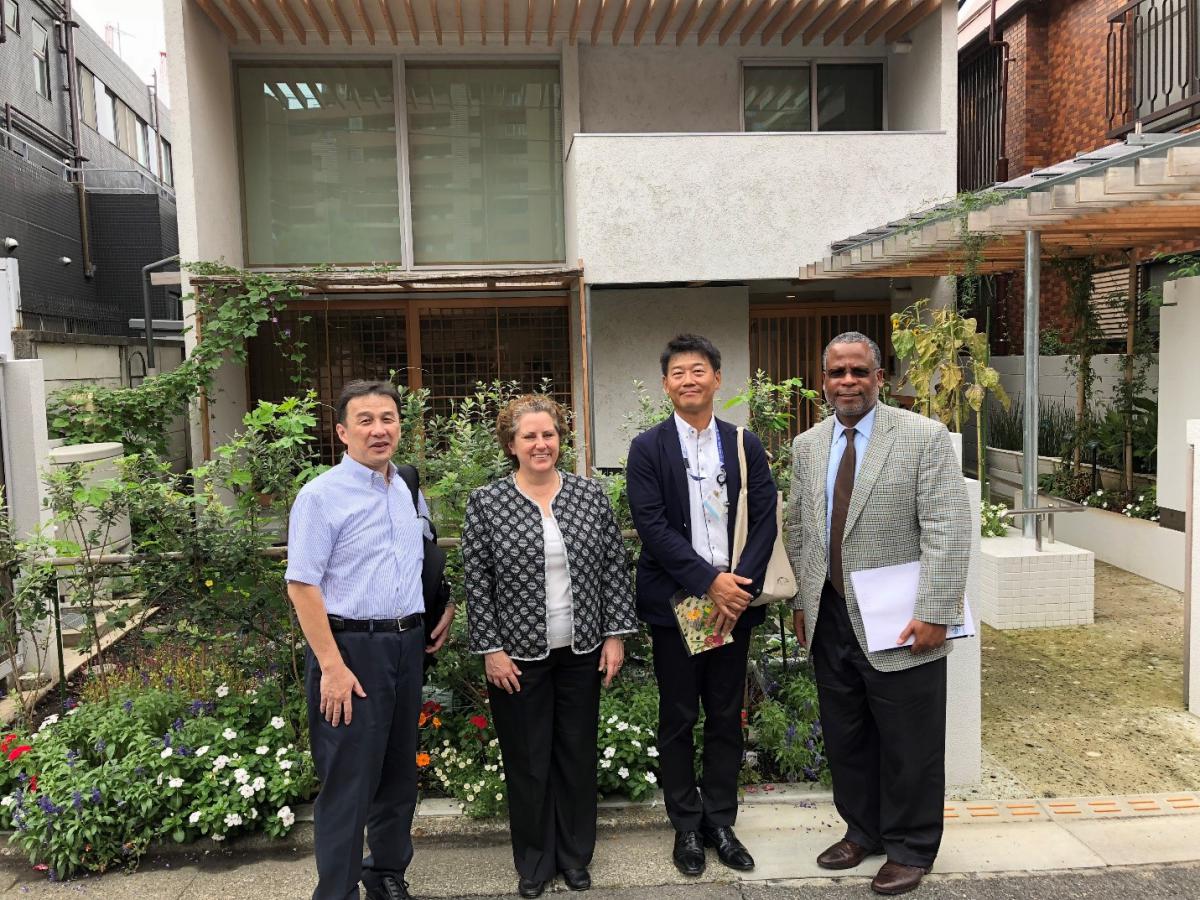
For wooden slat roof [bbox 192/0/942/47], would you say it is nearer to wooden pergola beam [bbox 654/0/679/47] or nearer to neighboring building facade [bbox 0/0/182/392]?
wooden pergola beam [bbox 654/0/679/47]

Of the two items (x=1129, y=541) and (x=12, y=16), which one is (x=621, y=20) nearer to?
(x=1129, y=541)

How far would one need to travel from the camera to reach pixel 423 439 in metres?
4.48

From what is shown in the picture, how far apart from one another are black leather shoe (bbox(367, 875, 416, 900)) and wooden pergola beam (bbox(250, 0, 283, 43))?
820 centimetres

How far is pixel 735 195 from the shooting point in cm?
884

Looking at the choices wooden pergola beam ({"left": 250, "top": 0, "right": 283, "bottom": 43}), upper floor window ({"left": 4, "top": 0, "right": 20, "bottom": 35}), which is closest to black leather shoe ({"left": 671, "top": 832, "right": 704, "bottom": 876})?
wooden pergola beam ({"left": 250, "top": 0, "right": 283, "bottom": 43})

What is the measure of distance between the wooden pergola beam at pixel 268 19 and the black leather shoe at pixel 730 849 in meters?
8.44

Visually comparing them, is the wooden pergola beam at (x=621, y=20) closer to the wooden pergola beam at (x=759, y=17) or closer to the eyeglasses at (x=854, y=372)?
the wooden pergola beam at (x=759, y=17)

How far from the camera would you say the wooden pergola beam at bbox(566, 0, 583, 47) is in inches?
350

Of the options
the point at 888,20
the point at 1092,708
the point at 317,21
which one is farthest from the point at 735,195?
the point at 1092,708

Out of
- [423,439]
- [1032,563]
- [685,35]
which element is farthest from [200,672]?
[685,35]

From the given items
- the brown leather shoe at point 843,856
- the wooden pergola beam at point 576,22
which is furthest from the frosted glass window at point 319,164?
the brown leather shoe at point 843,856

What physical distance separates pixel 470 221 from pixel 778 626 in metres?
6.94

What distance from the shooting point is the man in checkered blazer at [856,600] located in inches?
119

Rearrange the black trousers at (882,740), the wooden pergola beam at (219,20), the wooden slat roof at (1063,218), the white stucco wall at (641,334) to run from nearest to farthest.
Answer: the black trousers at (882,740) < the wooden slat roof at (1063,218) < the wooden pergola beam at (219,20) < the white stucco wall at (641,334)
